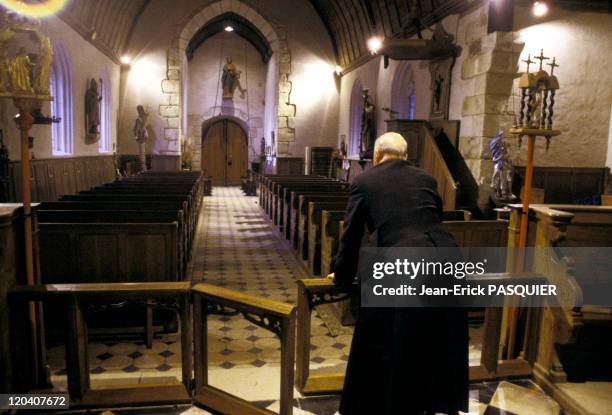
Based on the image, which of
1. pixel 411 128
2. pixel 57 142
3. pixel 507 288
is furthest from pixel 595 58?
pixel 57 142

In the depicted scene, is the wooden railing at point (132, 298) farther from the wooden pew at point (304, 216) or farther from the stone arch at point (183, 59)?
the stone arch at point (183, 59)

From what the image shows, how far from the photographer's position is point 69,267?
13.4 feet

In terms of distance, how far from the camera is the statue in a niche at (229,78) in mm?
19797

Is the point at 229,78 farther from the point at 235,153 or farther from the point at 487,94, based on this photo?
the point at 487,94

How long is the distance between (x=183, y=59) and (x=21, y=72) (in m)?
15.0

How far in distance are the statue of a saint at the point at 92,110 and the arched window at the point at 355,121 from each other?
302 inches

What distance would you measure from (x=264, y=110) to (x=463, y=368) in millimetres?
19404

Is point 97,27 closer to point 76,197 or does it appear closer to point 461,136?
point 76,197

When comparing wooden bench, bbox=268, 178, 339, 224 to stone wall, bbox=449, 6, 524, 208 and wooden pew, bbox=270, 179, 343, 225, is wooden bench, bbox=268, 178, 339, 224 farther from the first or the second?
stone wall, bbox=449, 6, 524, 208

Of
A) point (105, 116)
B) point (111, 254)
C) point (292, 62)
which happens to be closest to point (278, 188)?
point (111, 254)

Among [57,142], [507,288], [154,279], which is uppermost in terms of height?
[57,142]

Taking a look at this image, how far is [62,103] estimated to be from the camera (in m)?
10.7

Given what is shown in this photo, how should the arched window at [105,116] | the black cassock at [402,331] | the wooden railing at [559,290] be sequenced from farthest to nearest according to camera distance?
the arched window at [105,116]
the wooden railing at [559,290]
the black cassock at [402,331]

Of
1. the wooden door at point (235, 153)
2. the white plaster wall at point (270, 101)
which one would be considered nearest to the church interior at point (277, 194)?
the white plaster wall at point (270, 101)
